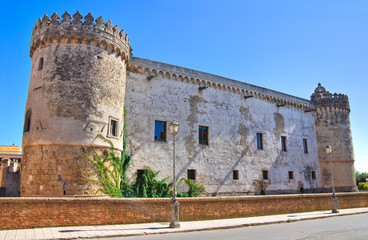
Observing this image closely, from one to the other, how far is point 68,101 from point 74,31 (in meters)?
3.74

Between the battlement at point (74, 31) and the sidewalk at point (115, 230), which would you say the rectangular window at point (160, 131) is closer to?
the battlement at point (74, 31)

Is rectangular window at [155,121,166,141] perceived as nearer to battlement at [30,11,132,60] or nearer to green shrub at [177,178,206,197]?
green shrub at [177,178,206,197]

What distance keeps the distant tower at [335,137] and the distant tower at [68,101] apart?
853 inches

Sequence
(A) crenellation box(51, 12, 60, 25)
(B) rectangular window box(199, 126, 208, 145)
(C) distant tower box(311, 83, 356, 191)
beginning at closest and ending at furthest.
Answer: (A) crenellation box(51, 12, 60, 25) → (B) rectangular window box(199, 126, 208, 145) → (C) distant tower box(311, 83, 356, 191)

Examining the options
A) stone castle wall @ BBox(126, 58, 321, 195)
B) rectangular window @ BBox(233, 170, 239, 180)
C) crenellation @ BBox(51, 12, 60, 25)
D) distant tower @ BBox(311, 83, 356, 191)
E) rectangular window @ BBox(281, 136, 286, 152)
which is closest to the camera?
crenellation @ BBox(51, 12, 60, 25)

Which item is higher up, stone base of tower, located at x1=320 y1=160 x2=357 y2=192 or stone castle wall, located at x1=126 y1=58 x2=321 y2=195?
stone castle wall, located at x1=126 y1=58 x2=321 y2=195

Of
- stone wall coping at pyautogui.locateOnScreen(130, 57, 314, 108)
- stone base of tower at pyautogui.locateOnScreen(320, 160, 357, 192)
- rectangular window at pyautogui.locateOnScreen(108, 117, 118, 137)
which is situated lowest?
stone base of tower at pyautogui.locateOnScreen(320, 160, 357, 192)

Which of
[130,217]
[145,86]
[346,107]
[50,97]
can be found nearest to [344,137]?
[346,107]

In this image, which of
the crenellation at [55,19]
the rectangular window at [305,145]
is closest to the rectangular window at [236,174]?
the rectangular window at [305,145]

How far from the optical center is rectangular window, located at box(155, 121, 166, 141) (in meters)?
19.2

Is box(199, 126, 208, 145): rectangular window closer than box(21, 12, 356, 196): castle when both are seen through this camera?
No

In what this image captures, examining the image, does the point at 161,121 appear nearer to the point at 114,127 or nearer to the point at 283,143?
the point at 114,127

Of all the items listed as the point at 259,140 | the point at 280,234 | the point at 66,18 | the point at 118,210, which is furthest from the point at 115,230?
the point at 259,140

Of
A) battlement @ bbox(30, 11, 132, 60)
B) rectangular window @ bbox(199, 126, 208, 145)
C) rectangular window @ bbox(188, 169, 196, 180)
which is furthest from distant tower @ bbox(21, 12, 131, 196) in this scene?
rectangular window @ bbox(199, 126, 208, 145)
